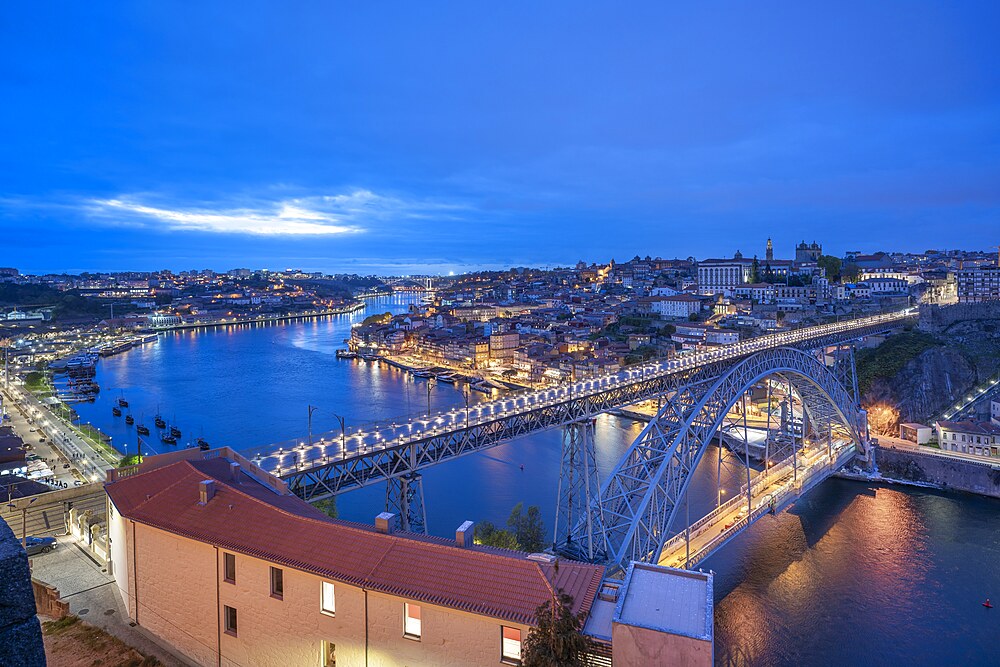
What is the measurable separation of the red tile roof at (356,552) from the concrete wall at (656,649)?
0.49 meters

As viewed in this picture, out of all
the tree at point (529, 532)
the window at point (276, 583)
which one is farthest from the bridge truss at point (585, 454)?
the window at point (276, 583)

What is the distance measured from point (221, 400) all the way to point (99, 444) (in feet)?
35.8

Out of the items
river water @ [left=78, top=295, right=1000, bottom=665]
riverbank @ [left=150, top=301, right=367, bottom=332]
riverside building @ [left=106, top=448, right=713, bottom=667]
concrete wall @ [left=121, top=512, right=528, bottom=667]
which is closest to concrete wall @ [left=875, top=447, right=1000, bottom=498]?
river water @ [left=78, top=295, right=1000, bottom=665]

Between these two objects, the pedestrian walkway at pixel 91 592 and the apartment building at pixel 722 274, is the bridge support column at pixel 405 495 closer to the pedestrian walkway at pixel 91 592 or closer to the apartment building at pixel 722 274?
the pedestrian walkway at pixel 91 592

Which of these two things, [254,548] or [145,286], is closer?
[254,548]

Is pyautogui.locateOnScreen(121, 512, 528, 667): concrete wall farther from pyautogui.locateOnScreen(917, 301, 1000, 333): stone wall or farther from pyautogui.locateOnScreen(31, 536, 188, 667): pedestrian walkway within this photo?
pyautogui.locateOnScreen(917, 301, 1000, 333): stone wall

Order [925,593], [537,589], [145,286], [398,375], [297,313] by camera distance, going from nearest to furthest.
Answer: [537,589] < [925,593] < [398,375] < [297,313] < [145,286]

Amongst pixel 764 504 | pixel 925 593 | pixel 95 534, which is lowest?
pixel 925 593

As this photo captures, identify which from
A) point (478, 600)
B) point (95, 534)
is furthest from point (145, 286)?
point (478, 600)

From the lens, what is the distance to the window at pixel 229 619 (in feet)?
18.7

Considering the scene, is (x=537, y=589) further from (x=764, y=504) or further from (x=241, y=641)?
(x=764, y=504)

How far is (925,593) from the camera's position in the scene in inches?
457

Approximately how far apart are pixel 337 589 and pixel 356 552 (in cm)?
32

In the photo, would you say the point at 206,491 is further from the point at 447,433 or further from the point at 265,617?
the point at 447,433
